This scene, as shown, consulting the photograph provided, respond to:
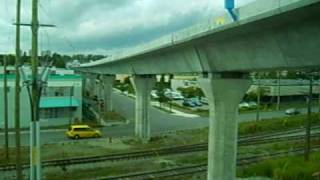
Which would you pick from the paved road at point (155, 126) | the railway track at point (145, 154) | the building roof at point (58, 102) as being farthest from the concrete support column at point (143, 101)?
the building roof at point (58, 102)

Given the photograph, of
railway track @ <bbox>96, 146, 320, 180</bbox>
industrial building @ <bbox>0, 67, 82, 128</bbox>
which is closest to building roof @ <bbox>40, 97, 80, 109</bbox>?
industrial building @ <bbox>0, 67, 82, 128</bbox>

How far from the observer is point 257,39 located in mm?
17984

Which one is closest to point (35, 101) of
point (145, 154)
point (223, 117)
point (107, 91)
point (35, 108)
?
point (35, 108)

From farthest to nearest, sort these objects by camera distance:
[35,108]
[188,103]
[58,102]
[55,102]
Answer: [188,103] < [58,102] < [55,102] < [35,108]

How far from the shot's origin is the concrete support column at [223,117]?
2361 centimetres

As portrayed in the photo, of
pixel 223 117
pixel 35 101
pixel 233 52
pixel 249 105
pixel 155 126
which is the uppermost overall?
pixel 233 52

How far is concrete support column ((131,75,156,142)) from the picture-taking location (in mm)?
45781

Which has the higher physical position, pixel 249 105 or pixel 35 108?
pixel 35 108

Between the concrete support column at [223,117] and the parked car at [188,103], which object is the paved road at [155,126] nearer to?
the parked car at [188,103]

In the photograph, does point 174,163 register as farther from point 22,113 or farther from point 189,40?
point 22,113

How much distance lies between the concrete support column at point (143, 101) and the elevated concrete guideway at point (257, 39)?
1839cm

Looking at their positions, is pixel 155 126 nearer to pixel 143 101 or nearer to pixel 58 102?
pixel 58 102

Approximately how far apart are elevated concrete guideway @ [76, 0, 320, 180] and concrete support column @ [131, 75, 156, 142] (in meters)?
10.8

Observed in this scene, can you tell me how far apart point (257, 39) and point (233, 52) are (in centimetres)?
263
